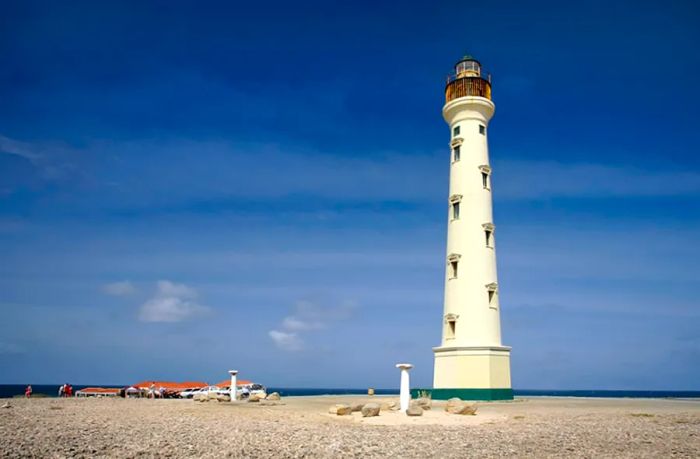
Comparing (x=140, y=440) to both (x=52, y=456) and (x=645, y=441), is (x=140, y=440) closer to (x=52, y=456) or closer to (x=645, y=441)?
(x=52, y=456)

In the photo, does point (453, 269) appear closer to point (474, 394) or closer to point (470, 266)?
point (470, 266)

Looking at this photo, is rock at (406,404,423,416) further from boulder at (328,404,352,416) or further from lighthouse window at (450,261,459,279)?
lighthouse window at (450,261,459,279)

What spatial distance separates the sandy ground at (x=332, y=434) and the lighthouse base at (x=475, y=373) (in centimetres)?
704

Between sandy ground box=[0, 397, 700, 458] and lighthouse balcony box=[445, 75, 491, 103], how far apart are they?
18592mm

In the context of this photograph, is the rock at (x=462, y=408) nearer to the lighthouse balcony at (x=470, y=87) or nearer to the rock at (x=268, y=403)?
the rock at (x=268, y=403)

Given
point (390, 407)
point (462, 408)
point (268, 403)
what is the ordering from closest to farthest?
point (462, 408)
point (390, 407)
point (268, 403)

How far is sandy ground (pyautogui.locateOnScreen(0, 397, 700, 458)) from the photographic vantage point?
1393 cm

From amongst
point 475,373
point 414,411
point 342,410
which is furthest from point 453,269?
point 342,410

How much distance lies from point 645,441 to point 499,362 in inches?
547

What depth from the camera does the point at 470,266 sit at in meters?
31.1

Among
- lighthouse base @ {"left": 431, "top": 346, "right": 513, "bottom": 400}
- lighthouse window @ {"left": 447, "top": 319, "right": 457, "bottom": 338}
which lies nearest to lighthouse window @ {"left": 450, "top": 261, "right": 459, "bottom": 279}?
lighthouse window @ {"left": 447, "top": 319, "right": 457, "bottom": 338}

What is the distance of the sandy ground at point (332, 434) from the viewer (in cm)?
1393

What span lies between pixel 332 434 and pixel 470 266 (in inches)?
653

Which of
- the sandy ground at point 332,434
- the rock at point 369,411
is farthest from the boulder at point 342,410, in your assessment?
the rock at point 369,411
